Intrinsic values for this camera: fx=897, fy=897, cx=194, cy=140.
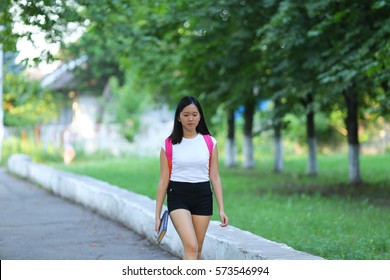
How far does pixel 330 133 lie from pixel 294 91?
27712 millimetres

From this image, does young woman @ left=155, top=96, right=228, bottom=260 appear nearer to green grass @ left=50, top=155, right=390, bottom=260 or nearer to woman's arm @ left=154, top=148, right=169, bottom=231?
woman's arm @ left=154, top=148, right=169, bottom=231

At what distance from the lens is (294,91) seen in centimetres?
1948

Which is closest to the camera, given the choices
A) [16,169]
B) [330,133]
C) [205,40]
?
[205,40]

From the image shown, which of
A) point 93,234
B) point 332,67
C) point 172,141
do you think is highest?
point 332,67

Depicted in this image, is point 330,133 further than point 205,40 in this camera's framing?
Yes

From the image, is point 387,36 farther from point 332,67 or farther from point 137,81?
point 137,81

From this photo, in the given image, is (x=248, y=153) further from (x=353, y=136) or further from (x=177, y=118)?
(x=177, y=118)

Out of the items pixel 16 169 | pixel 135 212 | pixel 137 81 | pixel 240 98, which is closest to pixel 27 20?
pixel 135 212

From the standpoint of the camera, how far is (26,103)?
5550 cm

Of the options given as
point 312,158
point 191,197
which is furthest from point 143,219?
point 312,158

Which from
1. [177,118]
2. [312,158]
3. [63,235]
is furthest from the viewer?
[312,158]

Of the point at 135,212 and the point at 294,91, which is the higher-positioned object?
the point at 294,91

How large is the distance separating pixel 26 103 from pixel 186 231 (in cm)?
4924

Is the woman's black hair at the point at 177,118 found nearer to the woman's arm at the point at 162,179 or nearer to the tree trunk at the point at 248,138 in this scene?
the woman's arm at the point at 162,179
